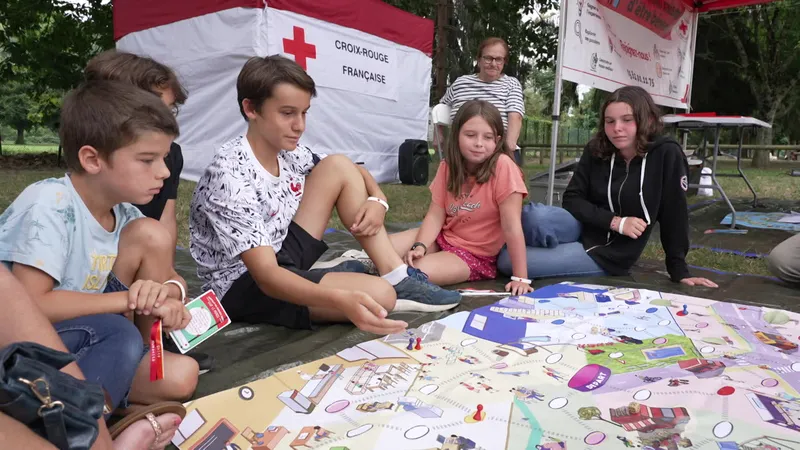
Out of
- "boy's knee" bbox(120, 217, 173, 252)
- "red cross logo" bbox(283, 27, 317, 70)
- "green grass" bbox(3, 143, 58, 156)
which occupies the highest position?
"red cross logo" bbox(283, 27, 317, 70)

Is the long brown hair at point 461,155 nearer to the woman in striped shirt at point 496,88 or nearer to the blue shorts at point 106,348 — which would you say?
the woman in striped shirt at point 496,88

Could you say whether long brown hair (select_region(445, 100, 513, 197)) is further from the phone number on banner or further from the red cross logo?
the red cross logo

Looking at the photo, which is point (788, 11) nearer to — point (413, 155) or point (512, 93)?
point (413, 155)

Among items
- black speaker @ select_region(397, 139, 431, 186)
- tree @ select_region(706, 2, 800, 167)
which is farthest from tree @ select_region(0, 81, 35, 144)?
tree @ select_region(706, 2, 800, 167)

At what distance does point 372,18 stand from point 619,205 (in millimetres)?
4068

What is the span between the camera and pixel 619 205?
1.99 meters

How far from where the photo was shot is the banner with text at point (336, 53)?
15.0ft

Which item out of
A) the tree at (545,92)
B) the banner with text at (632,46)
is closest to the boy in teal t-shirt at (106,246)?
the banner with text at (632,46)

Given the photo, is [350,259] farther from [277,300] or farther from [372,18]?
[372,18]

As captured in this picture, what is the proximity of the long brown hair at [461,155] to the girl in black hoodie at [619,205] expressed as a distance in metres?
0.29

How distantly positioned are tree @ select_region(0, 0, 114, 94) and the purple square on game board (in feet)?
26.9

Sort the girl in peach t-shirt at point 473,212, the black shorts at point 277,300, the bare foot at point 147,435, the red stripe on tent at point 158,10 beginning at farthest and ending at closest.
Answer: the red stripe on tent at point 158,10 → the girl in peach t-shirt at point 473,212 → the black shorts at point 277,300 → the bare foot at point 147,435

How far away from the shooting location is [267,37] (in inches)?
174

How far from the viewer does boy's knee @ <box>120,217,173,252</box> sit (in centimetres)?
103
